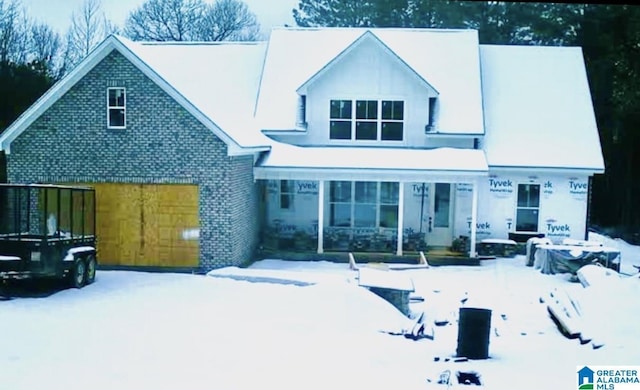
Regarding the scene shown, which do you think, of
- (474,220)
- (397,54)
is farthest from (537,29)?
(474,220)

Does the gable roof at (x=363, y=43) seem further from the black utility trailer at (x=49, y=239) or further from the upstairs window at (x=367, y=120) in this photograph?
the black utility trailer at (x=49, y=239)

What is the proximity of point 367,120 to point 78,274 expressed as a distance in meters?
6.39

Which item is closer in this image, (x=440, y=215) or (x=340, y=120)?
(x=440, y=215)

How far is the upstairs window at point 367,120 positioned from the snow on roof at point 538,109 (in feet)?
5.83

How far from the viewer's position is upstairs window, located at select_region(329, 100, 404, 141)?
1238 centimetres

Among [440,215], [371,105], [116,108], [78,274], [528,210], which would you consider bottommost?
[78,274]

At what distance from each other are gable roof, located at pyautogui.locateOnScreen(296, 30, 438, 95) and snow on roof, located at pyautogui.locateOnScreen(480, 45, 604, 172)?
5.60ft

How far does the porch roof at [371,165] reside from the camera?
11.0m

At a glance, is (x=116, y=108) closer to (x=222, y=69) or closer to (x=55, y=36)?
(x=55, y=36)

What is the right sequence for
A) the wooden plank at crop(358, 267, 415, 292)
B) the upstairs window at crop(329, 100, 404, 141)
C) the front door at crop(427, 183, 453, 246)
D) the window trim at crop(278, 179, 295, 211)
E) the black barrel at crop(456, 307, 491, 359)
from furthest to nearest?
the upstairs window at crop(329, 100, 404, 141) → the window trim at crop(278, 179, 295, 211) → the front door at crop(427, 183, 453, 246) → the wooden plank at crop(358, 267, 415, 292) → the black barrel at crop(456, 307, 491, 359)

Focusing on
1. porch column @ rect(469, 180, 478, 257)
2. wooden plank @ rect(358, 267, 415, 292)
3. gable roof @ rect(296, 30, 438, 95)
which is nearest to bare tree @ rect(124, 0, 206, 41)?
gable roof @ rect(296, 30, 438, 95)

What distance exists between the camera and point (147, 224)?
9.58 metres

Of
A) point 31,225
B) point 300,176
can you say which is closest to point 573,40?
point 300,176

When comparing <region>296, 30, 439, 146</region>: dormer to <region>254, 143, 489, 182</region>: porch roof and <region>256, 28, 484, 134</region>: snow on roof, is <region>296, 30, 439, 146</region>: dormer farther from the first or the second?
<region>254, 143, 489, 182</region>: porch roof
